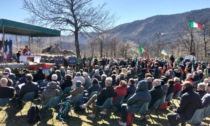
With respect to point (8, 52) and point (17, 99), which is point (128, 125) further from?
point (8, 52)

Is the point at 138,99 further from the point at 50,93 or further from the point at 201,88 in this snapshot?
the point at 50,93

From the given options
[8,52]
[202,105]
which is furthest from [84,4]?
[202,105]

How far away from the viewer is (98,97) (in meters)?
9.49

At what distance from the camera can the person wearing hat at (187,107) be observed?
7.57 meters

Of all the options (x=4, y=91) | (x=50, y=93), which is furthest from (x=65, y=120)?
(x=4, y=91)

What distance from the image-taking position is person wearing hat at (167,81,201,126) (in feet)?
24.8

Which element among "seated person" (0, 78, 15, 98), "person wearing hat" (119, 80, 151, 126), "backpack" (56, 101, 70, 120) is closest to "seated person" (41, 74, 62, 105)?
"backpack" (56, 101, 70, 120)

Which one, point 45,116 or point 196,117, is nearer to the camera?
point 196,117

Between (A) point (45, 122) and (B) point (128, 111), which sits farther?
(A) point (45, 122)

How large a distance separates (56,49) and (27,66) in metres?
29.2

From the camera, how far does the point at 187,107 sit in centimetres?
767

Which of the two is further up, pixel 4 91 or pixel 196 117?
pixel 4 91

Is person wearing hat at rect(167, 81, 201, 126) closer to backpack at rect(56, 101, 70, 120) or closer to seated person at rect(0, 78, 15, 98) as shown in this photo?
backpack at rect(56, 101, 70, 120)

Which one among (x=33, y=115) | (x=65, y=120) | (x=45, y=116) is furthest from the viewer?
(x=45, y=116)
